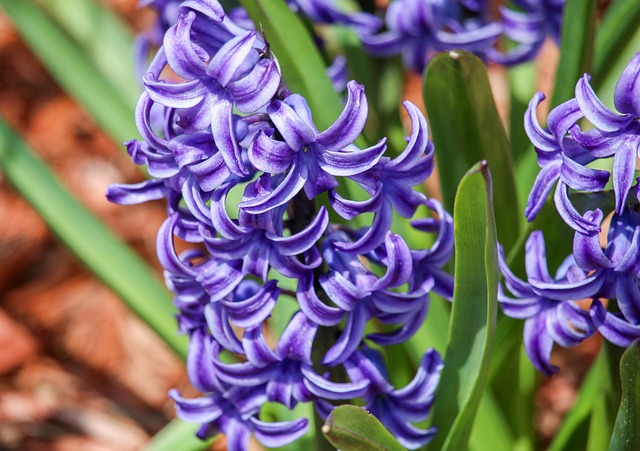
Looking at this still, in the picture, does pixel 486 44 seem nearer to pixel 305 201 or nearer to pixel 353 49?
pixel 353 49

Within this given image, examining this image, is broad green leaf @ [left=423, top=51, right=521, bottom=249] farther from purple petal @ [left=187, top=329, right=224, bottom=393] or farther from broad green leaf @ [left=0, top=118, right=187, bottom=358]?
broad green leaf @ [left=0, top=118, right=187, bottom=358]

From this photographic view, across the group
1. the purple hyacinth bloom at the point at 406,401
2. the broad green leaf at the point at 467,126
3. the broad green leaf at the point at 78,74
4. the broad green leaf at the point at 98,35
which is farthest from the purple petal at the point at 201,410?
the broad green leaf at the point at 98,35

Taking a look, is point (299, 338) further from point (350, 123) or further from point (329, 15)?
point (329, 15)

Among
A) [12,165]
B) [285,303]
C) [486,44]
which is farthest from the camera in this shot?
[12,165]

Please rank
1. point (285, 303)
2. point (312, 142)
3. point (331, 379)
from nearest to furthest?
point (312, 142), point (331, 379), point (285, 303)

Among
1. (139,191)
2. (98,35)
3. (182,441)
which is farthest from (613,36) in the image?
(98,35)

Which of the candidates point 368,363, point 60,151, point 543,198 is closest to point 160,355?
point 60,151

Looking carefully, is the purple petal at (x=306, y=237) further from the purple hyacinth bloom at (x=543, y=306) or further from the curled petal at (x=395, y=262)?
the purple hyacinth bloom at (x=543, y=306)

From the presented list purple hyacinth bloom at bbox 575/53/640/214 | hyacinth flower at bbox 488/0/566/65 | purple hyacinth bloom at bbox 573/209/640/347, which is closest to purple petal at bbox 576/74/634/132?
purple hyacinth bloom at bbox 575/53/640/214
